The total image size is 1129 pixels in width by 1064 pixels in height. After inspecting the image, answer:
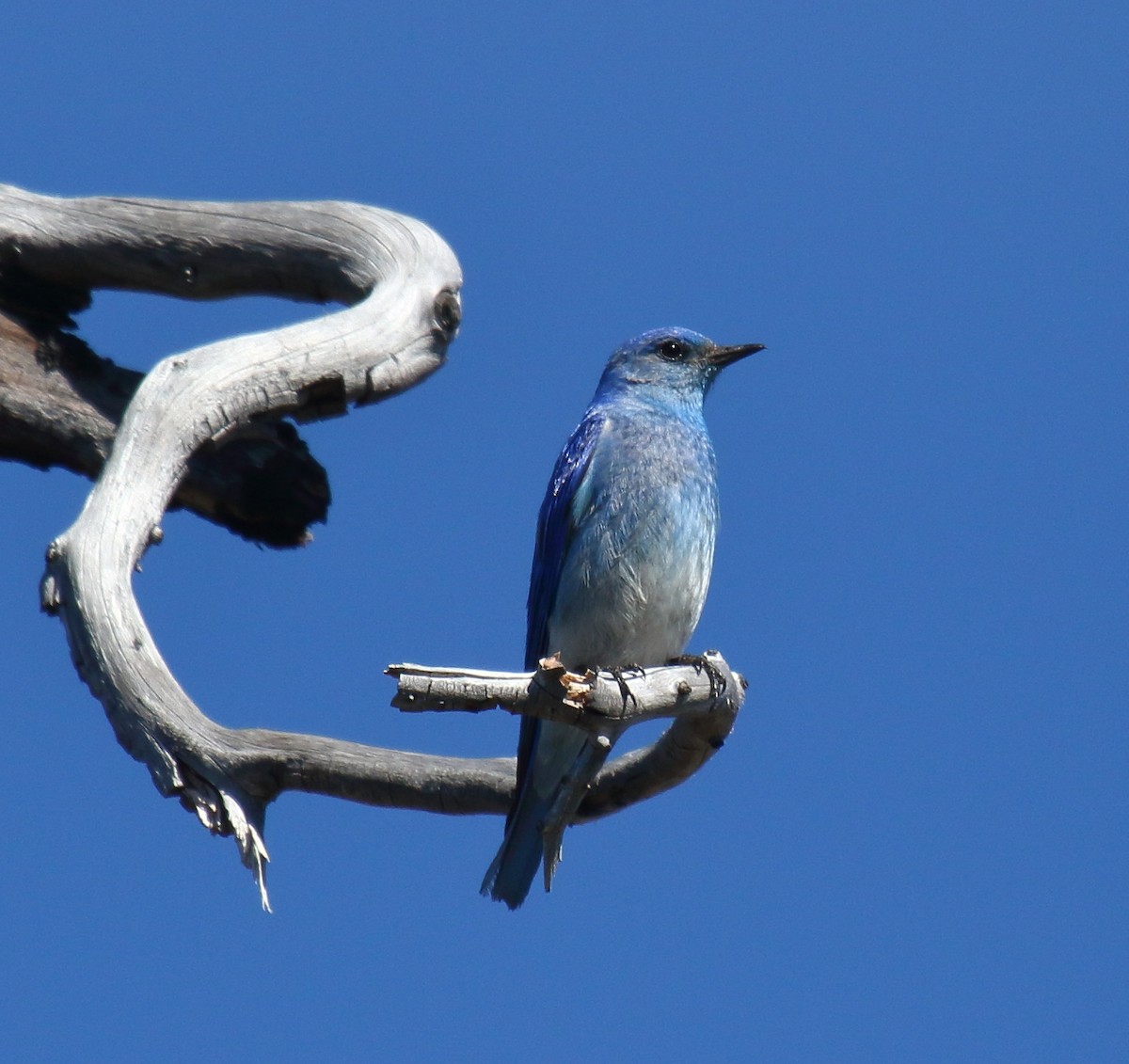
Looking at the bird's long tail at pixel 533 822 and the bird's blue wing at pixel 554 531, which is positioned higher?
the bird's blue wing at pixel 554 531

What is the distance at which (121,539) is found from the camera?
5.14 metres

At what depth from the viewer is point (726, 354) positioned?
739 centimetres

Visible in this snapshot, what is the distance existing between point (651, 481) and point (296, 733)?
2.04m

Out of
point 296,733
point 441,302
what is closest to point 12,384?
point 441,302

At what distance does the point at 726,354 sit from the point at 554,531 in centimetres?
144

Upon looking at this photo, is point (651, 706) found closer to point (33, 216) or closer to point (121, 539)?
point (121, 539)

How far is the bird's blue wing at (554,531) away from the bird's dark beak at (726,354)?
85 centimetres

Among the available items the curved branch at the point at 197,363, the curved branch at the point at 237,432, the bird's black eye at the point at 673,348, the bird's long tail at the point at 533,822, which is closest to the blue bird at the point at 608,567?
the bird's long tail at the point at 533,822

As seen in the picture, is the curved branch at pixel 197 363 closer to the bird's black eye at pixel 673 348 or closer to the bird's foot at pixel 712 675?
the bird's black eye at pixel 673 348

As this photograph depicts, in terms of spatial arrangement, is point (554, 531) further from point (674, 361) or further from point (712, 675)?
point (712, 675)

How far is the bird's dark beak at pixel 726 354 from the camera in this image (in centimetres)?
738

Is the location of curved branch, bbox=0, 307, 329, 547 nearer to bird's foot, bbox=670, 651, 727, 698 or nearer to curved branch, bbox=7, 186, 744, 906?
curved branch, bbox=7, 186, 744, 906

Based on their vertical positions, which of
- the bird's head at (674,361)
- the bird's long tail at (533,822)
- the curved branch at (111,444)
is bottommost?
the bird's long tail at (533,822)

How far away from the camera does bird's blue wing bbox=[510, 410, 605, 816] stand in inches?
255
